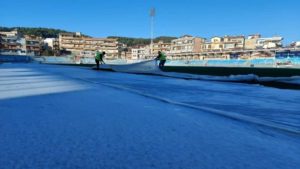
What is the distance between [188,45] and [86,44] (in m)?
37.0

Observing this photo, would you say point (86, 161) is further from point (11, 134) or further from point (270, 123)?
point (270, 123)

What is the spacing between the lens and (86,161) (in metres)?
1.06

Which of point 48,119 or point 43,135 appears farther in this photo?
point 48,119

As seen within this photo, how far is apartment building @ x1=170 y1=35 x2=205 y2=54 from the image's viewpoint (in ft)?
300

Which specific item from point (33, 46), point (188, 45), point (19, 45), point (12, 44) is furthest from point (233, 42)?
point (12, 44)

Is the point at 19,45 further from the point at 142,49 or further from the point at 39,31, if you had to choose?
the point at 142,49

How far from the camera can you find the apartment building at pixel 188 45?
91.4 m

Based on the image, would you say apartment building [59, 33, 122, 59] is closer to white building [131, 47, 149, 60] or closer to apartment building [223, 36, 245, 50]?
white building [131, 47, 149, 60]

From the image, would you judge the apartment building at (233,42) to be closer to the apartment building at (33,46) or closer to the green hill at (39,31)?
the apartment building at (33,46)

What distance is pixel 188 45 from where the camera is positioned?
9219 centimetres

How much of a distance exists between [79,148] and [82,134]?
0.25m

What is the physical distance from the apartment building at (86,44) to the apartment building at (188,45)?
2246 cm

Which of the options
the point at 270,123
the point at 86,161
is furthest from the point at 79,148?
the point at 270,123

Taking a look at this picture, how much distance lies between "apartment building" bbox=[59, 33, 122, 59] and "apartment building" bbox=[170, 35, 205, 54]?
22463 millimetres
